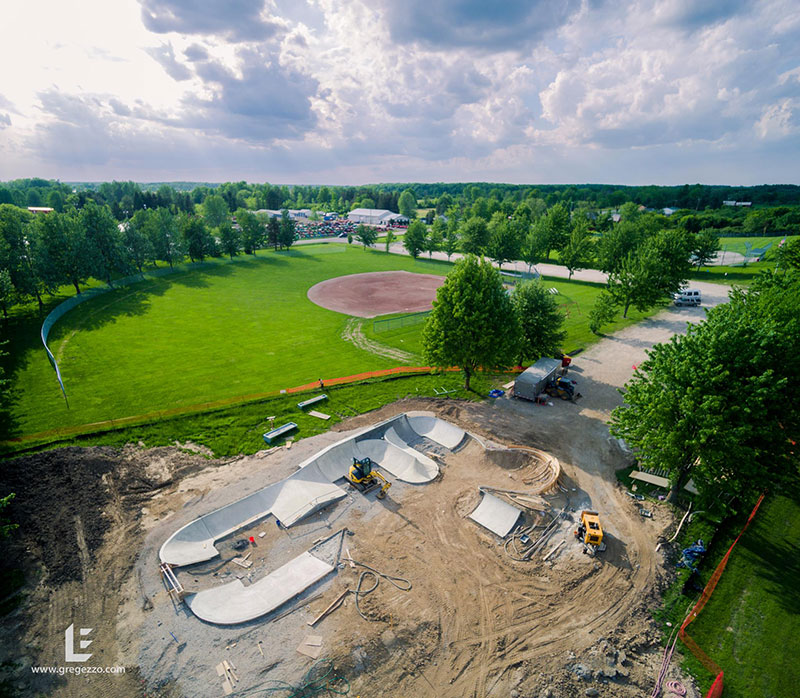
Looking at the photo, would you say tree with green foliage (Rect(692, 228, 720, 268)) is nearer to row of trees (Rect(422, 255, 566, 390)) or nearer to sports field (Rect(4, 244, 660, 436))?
sports field (Rect(4, 244, 660, 436))

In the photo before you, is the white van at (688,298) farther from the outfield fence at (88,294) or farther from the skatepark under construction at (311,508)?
the outfield fence at (88,294)

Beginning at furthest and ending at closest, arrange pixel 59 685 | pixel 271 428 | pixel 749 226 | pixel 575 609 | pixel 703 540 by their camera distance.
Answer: pixel 749 226 < pixel 271 428 < pixel 703 540 < pixel 575 609 < pixel 59 685

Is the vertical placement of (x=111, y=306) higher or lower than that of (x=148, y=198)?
lower

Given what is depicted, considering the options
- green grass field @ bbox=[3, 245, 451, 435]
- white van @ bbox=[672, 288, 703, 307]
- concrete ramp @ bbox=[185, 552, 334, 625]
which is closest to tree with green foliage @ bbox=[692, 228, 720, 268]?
white van @ bbox=[672, 288, 703, 307]

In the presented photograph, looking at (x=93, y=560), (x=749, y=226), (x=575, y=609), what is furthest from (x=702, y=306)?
(x=749, y=226)

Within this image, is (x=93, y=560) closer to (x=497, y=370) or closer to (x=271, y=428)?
(x=271, y=428)

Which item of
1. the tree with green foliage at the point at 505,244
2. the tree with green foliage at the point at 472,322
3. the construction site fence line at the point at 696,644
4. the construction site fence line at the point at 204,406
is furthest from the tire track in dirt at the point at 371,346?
the tree with green foliage at the point at 505,244
